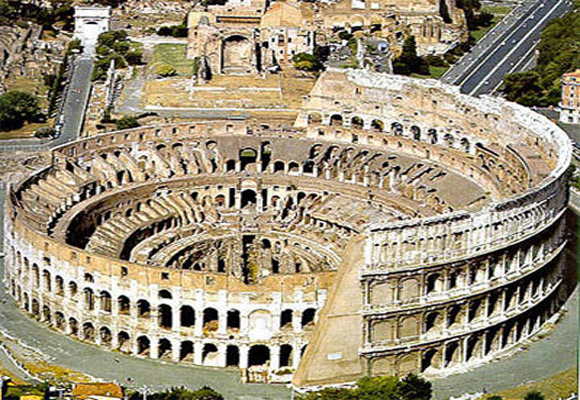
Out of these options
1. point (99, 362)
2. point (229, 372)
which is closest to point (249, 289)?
point (229, 372)

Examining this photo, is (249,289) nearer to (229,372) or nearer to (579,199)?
(229,372)

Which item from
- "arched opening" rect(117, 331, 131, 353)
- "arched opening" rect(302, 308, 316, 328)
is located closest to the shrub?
"arched opening" rect(117, 331, 131, 353)

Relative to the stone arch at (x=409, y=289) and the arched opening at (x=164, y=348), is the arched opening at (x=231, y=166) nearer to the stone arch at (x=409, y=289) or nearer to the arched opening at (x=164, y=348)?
the arched opening at (x=164, y=348)

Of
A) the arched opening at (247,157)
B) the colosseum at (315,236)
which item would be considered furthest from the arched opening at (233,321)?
the arched opening at (247,157)

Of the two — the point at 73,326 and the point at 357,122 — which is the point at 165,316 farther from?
the point at 357,122

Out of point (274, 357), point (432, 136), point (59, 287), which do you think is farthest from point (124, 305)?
point (432, 136)

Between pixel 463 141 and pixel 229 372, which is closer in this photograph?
pixel 229 372

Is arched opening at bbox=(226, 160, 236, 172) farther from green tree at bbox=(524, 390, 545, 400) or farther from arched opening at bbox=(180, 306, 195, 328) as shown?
green tree at bbox=(524, 390, 545, 400)

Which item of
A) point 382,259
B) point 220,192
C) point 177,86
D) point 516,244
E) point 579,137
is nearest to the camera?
point 382,259

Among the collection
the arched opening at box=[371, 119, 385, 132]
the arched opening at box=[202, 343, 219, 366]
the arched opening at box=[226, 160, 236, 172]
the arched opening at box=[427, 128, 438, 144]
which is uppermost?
the arched opening at box=[371, 119, 385, 132]
